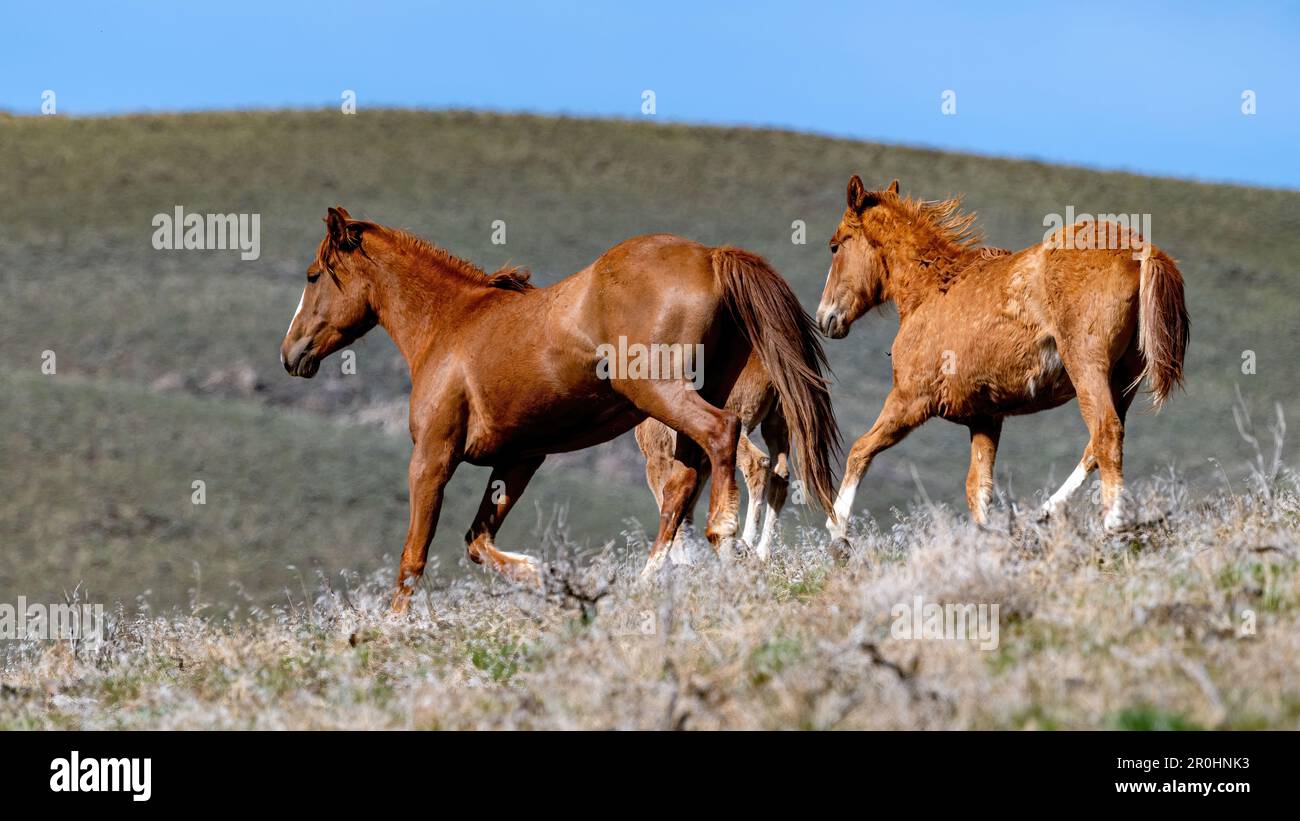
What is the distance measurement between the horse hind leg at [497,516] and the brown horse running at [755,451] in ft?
3.52

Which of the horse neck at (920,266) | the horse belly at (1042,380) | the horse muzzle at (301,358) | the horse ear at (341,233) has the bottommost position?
the horse belly at (1042,380)

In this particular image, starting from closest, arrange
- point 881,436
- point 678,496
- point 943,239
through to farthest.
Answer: point 678,496 → point 881,436 → point 943,239

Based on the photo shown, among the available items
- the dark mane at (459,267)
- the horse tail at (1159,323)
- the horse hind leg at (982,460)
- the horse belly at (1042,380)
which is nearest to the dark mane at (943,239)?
the horse hind leg at (982,460)

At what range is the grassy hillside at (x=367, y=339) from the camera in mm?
38344

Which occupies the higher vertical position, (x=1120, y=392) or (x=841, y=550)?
(x=1120, y=392)

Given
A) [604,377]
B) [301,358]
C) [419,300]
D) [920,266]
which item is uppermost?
[920,266]

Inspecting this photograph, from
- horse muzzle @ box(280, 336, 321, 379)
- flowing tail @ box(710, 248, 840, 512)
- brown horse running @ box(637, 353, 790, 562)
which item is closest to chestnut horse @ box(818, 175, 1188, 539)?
flowing tail @ box(710, 248, 840, 512)

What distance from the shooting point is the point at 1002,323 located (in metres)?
9.55

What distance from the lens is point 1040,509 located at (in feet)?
28.3

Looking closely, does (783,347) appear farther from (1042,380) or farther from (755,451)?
(755,451)

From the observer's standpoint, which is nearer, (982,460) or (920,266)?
(982,460)

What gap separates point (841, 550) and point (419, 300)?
3.63m

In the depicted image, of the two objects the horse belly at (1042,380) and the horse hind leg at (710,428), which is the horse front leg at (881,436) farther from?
the horse hind leg at (710,428)

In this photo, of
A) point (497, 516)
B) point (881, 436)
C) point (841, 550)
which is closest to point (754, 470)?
point (881, 436)
